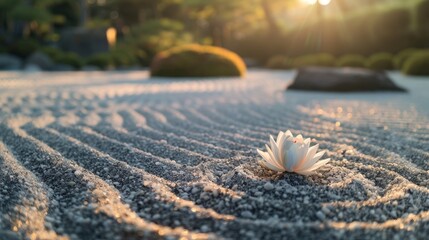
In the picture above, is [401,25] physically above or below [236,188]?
above

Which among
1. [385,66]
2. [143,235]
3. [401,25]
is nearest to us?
[143,235]

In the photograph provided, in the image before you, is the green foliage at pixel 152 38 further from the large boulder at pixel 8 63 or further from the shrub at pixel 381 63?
the shrub at pixel 381 63

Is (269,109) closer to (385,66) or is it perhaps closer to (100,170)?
(100,170)

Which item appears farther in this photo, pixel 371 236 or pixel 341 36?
pixel 341 36

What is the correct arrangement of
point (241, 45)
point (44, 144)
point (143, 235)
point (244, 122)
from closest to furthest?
point (143, 235) < point (44, 144) < point (244, 122) < point (241, 45)

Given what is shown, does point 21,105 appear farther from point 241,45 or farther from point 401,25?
point 241,45

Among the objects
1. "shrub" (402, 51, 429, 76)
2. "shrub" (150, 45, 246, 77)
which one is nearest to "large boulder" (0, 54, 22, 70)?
"shrub" (150, 45, 246, 77)

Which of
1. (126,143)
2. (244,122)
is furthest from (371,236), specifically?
(244,122)

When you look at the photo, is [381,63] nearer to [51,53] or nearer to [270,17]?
[270,17]
